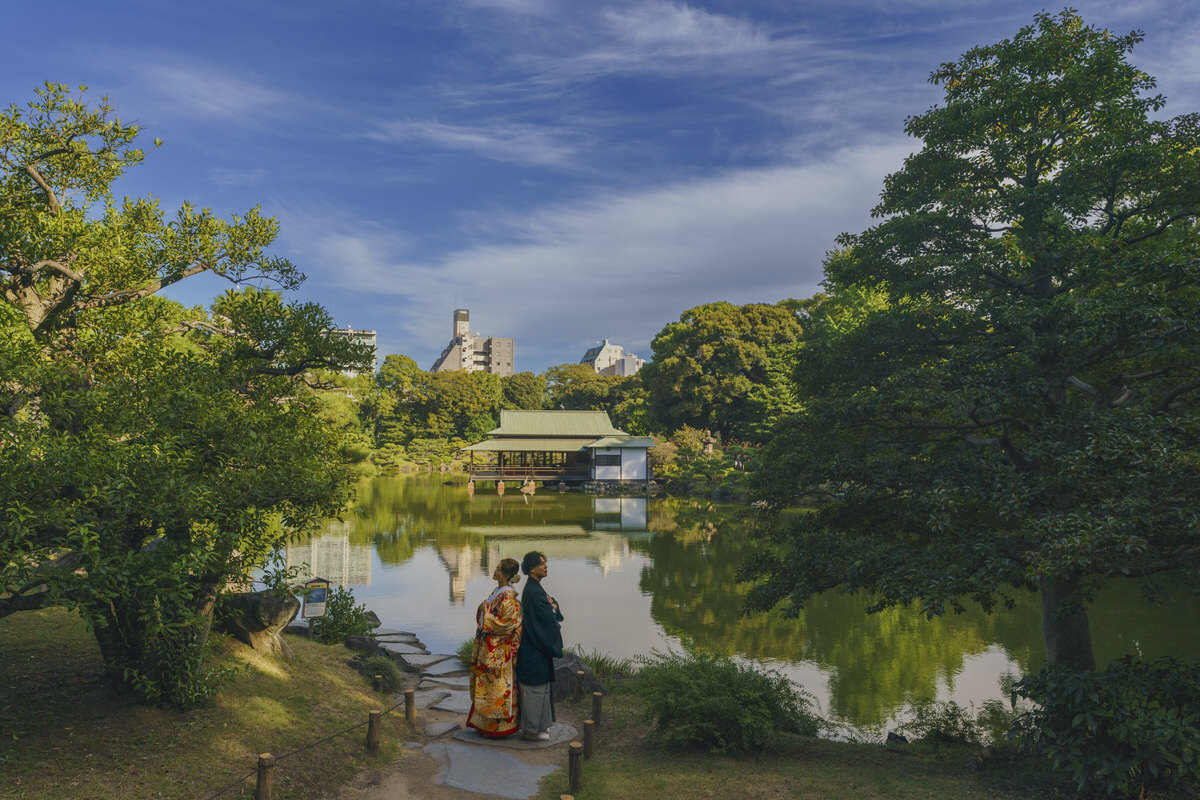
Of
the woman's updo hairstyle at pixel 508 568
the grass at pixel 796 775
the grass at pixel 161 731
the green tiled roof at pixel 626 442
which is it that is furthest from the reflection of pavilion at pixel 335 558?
the green tiled roof at pixel 626 442

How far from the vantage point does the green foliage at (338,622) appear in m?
9.02

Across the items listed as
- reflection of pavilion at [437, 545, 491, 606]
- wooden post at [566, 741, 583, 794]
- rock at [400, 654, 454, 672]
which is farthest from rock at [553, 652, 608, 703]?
reflection of pavilion at [437, 545, 491, 606]

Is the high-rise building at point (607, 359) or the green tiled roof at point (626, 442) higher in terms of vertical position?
the high-rise building at point (607, 359)

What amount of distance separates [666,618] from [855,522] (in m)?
6.75

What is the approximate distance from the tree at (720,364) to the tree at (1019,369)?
29.2 m

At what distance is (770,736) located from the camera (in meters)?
5.95

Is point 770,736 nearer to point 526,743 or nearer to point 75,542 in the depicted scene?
point 526,743

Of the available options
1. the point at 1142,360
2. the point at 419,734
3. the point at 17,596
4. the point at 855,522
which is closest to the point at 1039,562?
the point at 855,522

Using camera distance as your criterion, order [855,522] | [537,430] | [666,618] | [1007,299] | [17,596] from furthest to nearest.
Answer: [537,430]
[666,618]
[855,522]
[1007,299]
[17,596]

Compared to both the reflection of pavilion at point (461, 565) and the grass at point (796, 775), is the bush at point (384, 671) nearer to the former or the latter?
the grass at point (796, 775)

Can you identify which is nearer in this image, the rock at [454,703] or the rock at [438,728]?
the rock at [438,728]

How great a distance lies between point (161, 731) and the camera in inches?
195

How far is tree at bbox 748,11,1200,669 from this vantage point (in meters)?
4.96

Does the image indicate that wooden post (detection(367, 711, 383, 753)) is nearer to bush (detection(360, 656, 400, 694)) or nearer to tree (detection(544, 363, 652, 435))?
bush (detection(360, 656, 400, 694))
